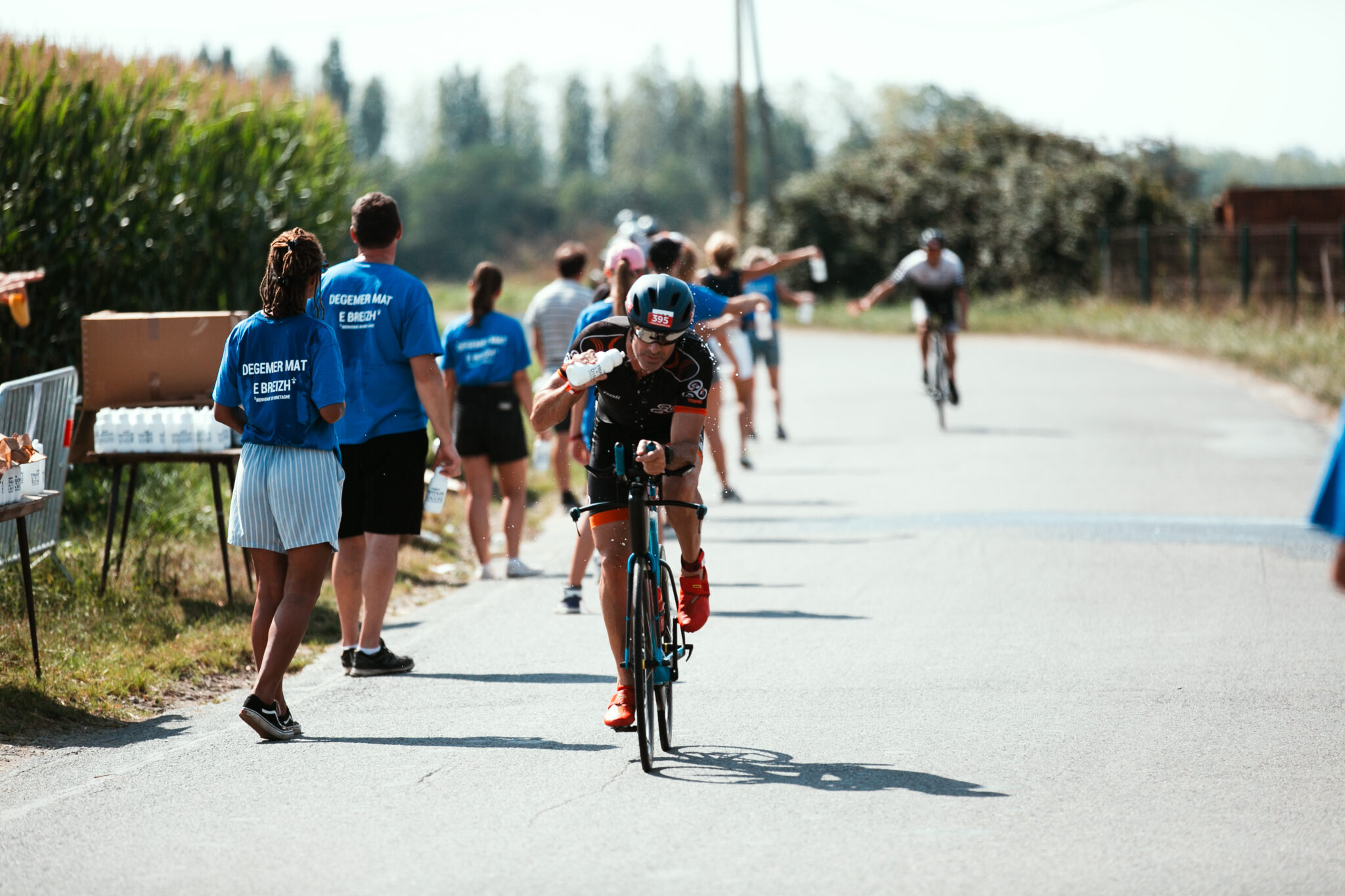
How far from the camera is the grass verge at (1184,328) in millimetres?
22609

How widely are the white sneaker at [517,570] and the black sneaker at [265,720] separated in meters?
4.01

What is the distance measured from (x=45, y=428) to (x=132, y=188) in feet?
15.7

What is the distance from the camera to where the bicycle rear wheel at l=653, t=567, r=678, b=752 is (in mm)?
5910

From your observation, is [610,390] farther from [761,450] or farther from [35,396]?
[761,450]

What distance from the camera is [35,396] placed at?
805cm

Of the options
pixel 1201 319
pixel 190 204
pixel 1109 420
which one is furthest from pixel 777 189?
pixel 190 204

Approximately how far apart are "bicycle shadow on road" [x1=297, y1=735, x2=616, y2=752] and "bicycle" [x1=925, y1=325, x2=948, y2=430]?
12280 millimetres

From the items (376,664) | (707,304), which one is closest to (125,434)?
(376,664)

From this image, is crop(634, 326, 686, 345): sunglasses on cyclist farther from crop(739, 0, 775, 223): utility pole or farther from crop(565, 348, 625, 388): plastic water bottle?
crop(739, 0, 775, 223): utility pole

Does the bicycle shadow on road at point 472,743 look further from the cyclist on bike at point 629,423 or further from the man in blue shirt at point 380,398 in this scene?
the man in blue shirt at point 380,398

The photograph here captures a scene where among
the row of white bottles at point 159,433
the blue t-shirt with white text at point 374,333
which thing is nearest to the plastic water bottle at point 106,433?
the row of white bottles at point 159,433

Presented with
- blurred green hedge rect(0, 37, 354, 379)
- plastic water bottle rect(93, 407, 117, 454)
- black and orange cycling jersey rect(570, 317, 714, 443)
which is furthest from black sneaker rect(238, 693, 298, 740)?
blurred green hedge rect(0, 37, 354, 379)

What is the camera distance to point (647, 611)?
5.82 m

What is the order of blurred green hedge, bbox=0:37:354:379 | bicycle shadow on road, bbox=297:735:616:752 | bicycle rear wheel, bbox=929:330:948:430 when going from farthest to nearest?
bicycle rear wheel, bbox=929:330:948:430, blurred green hedge, bbox=0:37:354:379, bicycle shadow on road, bbox=297:735:616:752
